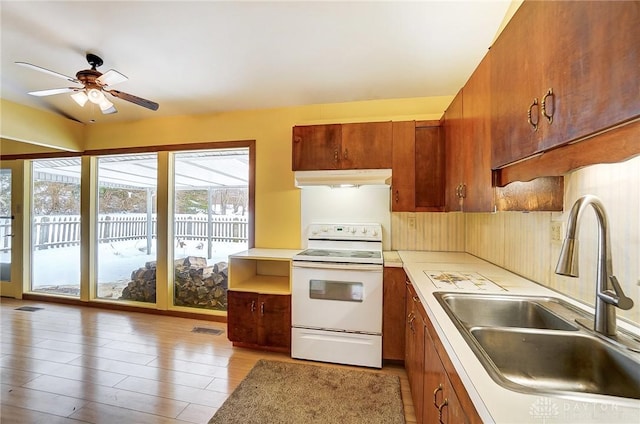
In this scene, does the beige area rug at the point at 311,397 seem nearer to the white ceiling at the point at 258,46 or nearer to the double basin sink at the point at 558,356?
the double basin sink at the point at 558,356

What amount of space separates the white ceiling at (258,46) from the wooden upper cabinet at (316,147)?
1.68 ft

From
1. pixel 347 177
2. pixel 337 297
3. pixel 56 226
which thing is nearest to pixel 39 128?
pixel 56 226

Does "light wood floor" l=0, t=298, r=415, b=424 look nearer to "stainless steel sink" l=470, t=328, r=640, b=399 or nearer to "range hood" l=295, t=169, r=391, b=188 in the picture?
"stainless steel sink" l=470, t=328, r=640, b=399

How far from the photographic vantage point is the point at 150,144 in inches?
138

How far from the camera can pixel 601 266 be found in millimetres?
966

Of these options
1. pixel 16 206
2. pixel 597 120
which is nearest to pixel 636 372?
pixel 597 120

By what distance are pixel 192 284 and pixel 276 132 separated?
7.45 ft

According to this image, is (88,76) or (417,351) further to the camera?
(88,76)

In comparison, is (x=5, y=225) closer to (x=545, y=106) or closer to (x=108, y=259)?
(x=108, y=259)

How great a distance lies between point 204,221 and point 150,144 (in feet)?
4.12

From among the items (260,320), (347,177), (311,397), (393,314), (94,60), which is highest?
(94,60)

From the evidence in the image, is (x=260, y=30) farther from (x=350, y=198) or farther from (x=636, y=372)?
(x=636, y=372)

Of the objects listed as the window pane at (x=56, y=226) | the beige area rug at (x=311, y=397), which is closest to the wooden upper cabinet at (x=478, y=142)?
the beige area rug at (x=311, y=397)

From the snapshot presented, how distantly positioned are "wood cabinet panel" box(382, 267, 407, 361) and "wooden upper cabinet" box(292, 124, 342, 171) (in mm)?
1135
